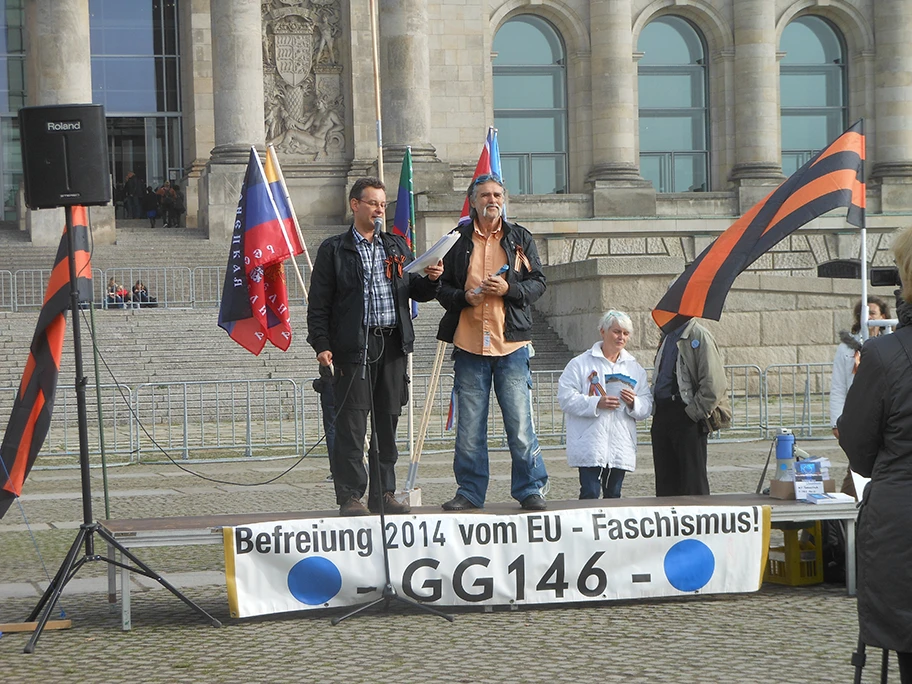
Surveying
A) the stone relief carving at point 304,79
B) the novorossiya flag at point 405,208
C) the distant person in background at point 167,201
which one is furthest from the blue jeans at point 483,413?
the distant person in background at point 167,201

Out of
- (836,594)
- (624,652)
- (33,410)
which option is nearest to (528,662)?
(624,652)

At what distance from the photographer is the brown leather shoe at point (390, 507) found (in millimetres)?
7860

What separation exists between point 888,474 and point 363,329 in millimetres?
4026

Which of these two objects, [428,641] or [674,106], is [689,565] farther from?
[674,106]

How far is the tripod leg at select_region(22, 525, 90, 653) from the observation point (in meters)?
6.85

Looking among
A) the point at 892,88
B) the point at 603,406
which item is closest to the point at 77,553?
the point at 603,406

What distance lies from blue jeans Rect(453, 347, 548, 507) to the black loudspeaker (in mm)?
2140

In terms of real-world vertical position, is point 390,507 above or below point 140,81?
below

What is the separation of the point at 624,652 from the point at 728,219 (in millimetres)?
29024

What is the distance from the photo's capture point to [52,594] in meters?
7.16

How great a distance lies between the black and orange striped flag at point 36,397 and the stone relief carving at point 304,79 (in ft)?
88.1

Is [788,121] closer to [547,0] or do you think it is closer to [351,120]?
[547,0]

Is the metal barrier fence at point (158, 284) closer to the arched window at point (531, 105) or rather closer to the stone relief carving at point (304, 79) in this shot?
the stone relief carving at point (304, 79)

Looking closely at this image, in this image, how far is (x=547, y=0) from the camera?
3803 cm
